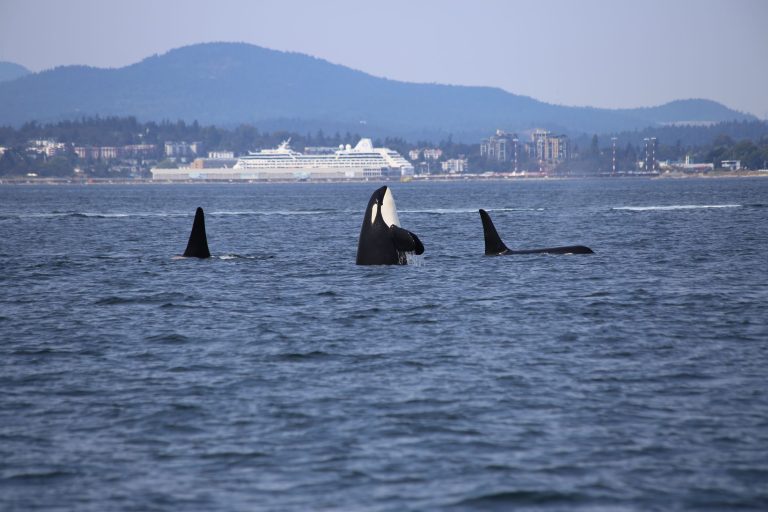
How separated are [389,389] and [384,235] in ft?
47.9

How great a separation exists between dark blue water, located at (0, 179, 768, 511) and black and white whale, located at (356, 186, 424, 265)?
744mm

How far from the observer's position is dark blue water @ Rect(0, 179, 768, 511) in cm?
1278

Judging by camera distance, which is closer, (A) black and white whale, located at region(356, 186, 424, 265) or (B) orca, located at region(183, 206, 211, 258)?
(A) black and white whale, located at region(356, 186, 424, 265)

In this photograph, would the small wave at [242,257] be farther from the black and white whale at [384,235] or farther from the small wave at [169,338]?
the small wave at [169,338]

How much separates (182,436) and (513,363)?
622 centimetres

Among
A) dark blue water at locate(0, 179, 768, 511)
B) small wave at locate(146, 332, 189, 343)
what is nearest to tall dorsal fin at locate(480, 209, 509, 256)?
dark blue water at locate(0, 179, 768, 511)

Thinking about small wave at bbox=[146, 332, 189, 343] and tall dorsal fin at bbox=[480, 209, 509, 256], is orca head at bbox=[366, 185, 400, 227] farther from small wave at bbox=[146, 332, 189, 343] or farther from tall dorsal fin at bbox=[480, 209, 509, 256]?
small wave at bbox=[146, 332, 189, 343]

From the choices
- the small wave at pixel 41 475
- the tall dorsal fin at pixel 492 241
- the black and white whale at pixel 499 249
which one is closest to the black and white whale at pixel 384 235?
the tall dorsal fin at pixel 492 241

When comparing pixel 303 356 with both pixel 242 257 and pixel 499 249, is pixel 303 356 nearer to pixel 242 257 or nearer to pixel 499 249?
pixel 499 249

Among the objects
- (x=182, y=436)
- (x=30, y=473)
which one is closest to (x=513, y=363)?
(x=182, y=436)

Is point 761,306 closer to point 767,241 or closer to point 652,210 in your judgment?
point 767,241

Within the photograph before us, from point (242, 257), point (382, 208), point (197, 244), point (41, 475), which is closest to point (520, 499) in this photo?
point (41, 475)

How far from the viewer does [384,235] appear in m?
31.7

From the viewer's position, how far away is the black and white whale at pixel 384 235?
30.0m
